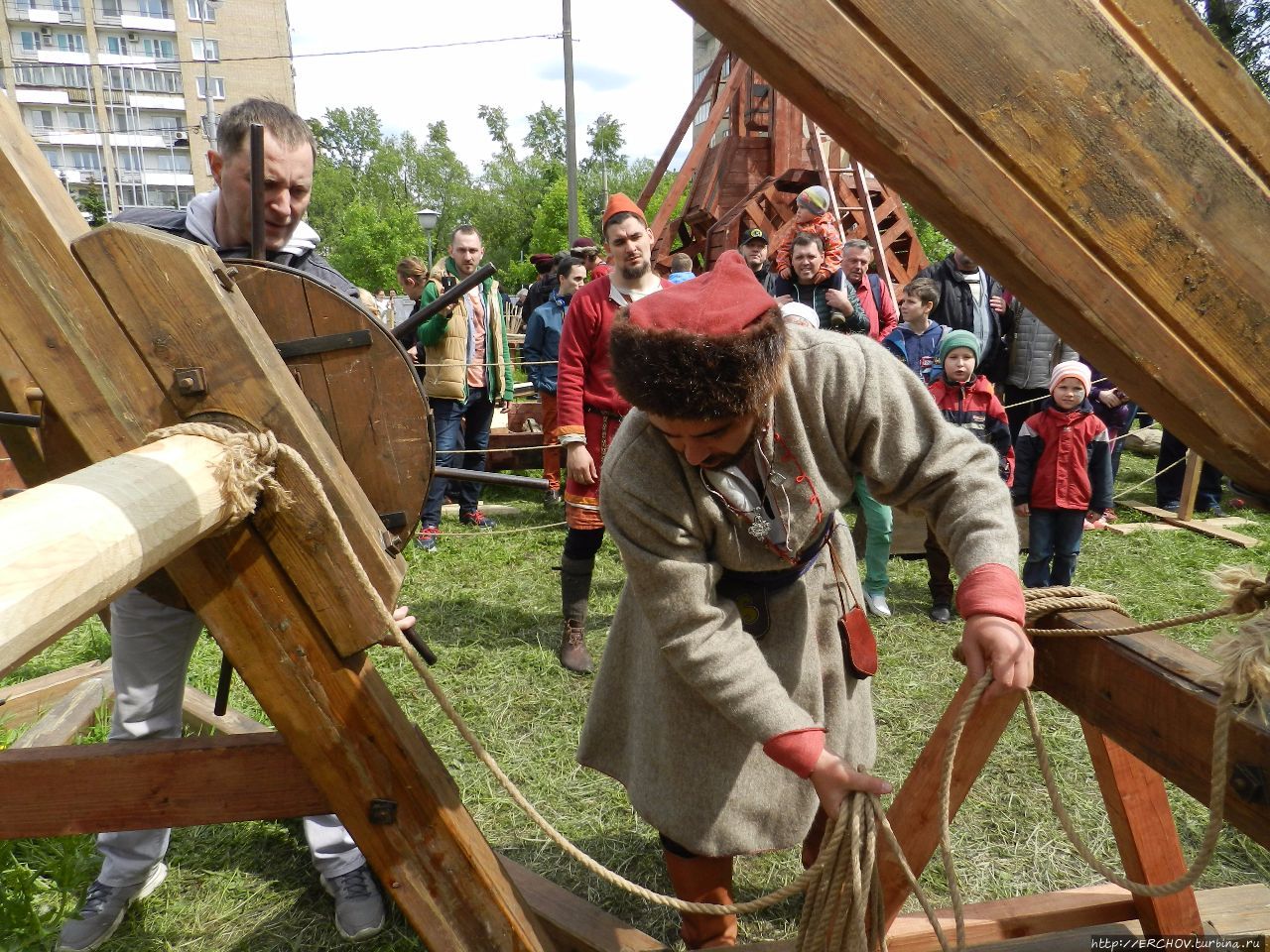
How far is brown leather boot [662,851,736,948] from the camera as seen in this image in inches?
77.0

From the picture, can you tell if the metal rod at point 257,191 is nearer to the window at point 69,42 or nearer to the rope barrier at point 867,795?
the rope barrier at point 867,795

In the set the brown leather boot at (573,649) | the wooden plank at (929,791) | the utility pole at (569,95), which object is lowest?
the brown leather boot at (573,649)

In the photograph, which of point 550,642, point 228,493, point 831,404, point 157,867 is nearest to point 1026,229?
point 831,404

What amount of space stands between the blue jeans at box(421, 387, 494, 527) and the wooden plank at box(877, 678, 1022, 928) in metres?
4.24

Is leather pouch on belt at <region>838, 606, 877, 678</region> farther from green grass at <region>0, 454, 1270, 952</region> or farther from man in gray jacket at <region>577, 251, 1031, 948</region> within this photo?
green grass at <region>0, 454, 1270, 952</region>

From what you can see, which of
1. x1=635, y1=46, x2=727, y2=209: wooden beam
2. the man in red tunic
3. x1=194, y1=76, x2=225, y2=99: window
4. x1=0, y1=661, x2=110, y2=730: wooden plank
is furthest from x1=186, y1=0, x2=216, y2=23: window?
x1=0, y1=661, x2=110, y2=730: wooden plank

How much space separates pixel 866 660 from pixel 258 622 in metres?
1.32

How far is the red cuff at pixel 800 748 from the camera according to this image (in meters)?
1.46

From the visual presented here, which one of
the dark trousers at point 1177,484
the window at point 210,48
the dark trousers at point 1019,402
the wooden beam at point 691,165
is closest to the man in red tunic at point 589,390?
the dark trousers at point 1019,402

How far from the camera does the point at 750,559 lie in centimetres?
175

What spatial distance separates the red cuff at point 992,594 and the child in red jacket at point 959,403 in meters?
3.12

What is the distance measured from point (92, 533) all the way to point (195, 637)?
1417mm

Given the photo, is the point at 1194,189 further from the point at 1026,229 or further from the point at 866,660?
the point at 866,660

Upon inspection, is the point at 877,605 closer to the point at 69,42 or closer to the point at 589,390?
the point at 589,390
